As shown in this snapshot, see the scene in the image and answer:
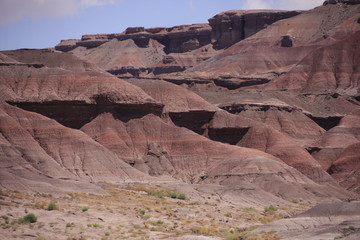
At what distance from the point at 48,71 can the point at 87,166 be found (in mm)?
26364

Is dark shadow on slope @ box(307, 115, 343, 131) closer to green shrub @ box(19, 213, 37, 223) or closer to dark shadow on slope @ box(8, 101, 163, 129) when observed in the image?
dark shadow on slope @ box(8, 101, 163, 129)

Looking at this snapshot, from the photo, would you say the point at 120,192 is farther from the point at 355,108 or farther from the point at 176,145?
the point at 355,108

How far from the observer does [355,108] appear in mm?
148750

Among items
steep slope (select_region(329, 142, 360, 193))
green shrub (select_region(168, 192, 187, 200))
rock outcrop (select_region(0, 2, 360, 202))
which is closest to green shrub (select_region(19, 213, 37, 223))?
rock outcrop (select_region(0, 2, 360, 202))

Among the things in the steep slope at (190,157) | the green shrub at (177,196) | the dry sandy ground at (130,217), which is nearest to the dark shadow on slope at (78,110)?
the steep slope at (190,157)

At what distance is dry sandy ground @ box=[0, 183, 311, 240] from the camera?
156ft

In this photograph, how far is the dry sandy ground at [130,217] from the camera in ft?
156

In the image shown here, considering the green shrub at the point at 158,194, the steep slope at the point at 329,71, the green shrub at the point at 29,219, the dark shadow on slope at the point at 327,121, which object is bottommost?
the green shrub at the point at 158,194

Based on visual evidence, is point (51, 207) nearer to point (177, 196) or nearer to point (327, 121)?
point (177, 196)

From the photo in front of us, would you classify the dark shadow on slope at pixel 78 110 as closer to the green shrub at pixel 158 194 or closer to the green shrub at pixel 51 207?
the green shrub at pixel 158 194

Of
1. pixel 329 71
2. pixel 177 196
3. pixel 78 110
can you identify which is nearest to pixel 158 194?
pixel 177 196

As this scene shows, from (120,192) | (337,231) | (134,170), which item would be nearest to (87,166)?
(134,170)

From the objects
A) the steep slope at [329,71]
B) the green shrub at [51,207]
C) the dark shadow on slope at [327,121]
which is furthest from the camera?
the steep slope at [329,71]

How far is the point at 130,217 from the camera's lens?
56906mm
